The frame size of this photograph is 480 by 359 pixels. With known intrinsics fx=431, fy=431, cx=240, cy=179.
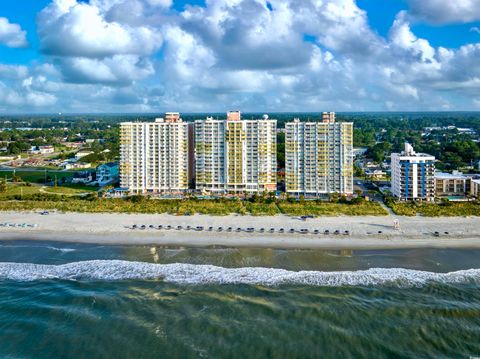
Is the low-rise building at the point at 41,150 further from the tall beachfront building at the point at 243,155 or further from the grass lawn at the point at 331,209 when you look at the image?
the grass lawn at the point at 331,209

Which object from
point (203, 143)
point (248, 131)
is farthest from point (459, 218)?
point (203, 143)

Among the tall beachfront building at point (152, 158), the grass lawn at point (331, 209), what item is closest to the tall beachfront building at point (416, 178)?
the grass lawn at point (331, 209)

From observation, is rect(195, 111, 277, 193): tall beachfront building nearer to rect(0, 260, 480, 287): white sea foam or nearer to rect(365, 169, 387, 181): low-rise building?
rect(365, 169, 387, 181): low-rise building

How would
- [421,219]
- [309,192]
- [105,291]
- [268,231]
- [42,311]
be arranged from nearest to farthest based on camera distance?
[42,311] < [105,291] < [268,231] < [421,219] < [309,192]

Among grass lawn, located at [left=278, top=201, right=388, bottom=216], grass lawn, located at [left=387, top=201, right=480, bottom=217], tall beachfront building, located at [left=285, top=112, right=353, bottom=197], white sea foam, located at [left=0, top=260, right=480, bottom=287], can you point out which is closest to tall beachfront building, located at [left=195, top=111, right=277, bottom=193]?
tall beachfront building, located at [left=285, top=112, right=353, bottom=197]

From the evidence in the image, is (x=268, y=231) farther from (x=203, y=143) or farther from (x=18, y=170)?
(x=18, y=170)

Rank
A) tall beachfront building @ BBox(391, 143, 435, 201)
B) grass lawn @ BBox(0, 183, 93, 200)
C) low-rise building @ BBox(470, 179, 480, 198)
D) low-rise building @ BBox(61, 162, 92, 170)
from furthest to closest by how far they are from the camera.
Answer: low-rise building @ BBox(61, 162, 92, 170), grass lawn @ BBox(0, 183, 93, 200), low-rise building @ BBox(470, 179, 480, 198), tall beachfront building @ BBox(391, 143, 435, 201)
